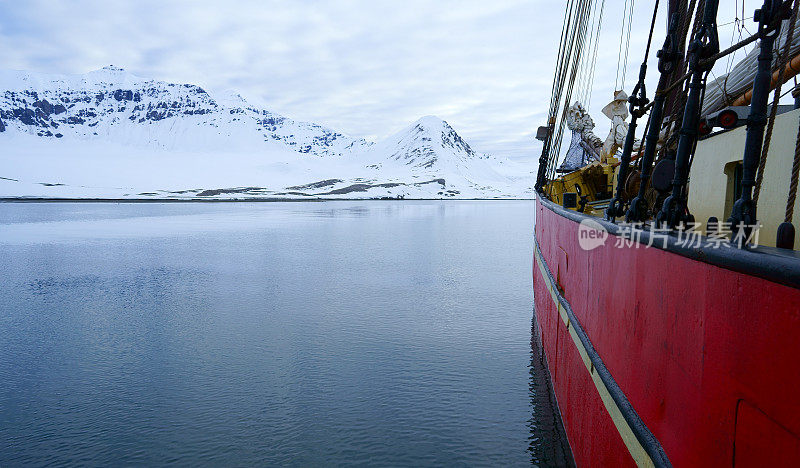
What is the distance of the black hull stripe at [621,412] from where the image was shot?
3020mm

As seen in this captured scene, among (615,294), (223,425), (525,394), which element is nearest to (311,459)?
(223,425)

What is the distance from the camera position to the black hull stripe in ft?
9.91

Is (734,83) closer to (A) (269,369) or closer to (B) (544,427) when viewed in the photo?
(B) (544,427)

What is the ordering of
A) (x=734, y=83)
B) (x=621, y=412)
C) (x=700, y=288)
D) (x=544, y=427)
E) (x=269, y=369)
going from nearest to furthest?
(x=700, y=288), (x=621, y=412), (x=734, y=83), (x=544, y=427), (x=269, y=369)

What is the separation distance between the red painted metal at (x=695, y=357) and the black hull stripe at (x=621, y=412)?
2.3 inches

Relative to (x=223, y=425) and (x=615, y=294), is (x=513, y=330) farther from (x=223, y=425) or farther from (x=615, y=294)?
(x=615, y=294)

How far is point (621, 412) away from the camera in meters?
3.51

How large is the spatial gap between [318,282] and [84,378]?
A: 8359 millimetres

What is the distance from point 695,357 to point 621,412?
3.84 feet

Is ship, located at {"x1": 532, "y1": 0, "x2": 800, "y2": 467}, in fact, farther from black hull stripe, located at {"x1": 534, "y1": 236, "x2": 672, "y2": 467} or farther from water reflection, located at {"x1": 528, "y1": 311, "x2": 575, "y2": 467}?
water reflection, located at {"x1": 528, "y1": 311, "x2": 575, "y2": 467}

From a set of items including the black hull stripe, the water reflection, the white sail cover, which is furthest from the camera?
the water reflection

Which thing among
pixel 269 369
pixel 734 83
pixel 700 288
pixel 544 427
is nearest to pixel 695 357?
pixel 700 288

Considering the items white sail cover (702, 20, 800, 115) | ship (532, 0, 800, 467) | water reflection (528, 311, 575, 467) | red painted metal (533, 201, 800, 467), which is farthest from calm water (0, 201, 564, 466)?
white sail cover (702, 20, 800, 115)

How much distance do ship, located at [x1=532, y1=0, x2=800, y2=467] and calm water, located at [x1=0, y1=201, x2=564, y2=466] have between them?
1.92 m
